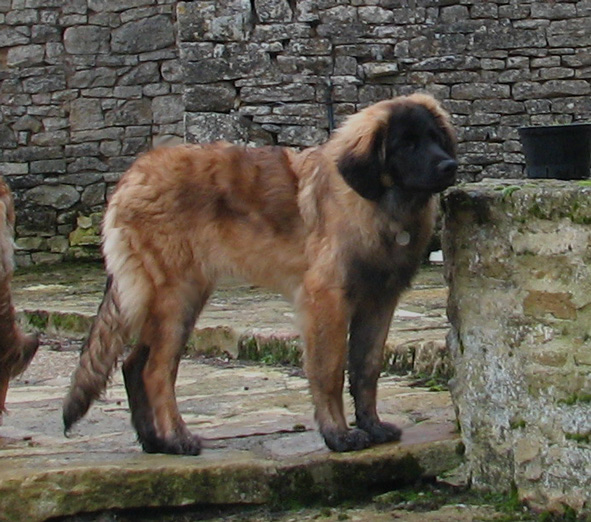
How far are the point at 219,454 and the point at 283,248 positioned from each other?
870mm

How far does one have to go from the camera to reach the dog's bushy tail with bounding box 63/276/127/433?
15.1ft

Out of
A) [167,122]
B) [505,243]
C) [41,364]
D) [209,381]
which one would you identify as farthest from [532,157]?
[167,122]

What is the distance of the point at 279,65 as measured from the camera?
34.5 feet

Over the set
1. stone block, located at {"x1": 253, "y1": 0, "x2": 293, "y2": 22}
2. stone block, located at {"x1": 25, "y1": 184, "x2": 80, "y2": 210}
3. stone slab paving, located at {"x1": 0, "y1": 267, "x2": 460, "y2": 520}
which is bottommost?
stone block, located at {"x1": 25, "y1": 184, "x2": 80, "y2": 210}

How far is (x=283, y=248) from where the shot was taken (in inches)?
182

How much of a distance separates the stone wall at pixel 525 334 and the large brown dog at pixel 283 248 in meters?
0.26

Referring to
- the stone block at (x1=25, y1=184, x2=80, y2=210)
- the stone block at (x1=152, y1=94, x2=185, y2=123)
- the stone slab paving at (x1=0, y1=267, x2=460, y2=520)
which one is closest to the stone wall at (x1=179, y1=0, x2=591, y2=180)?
the stone block at (x1=152, y1=94, x2=185, y2=123)

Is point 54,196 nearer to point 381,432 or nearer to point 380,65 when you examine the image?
point 380,65

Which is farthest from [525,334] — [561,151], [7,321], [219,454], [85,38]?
[85,38]

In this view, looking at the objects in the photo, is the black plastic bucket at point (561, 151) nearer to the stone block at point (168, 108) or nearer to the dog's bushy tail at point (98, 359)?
the dog's bushy tail at point (98, 359)

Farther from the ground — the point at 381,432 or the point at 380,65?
the point at 380,65

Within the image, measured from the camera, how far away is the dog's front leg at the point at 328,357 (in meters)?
4.35

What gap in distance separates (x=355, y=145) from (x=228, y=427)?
4.74 feet

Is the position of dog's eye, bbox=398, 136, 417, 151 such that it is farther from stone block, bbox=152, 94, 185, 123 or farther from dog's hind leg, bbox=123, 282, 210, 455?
stone block, bbox=152, 94, 185, 123
